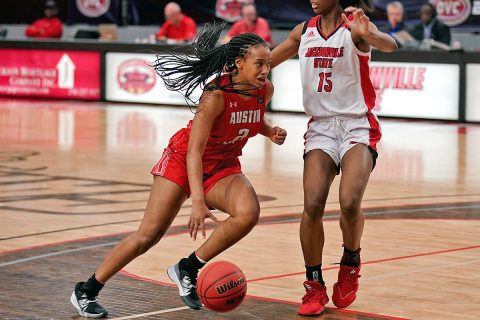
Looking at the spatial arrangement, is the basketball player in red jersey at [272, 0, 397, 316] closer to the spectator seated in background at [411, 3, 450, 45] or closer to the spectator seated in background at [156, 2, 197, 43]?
the spectator seated in background at [411, 3, 450, 45]

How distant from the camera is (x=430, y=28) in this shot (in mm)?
20391

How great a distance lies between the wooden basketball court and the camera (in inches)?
286

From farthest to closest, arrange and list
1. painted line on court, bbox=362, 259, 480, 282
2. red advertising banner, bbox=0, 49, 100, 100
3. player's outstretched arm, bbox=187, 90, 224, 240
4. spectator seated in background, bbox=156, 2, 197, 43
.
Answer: red advertising banner, bbox=0, 49, 100, 100, spectator seated in background, bbox=156, 2, 197, 43, painted line on court, bbox=362, 259, 480, 282, player's outstretched arm, bbox=187, 90, 224, 240

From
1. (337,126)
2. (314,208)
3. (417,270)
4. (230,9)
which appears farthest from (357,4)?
(230,9)

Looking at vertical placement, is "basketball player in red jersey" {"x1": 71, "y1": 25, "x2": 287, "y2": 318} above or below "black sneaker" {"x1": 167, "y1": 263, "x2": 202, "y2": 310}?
above

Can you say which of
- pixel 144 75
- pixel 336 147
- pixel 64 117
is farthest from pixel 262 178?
pixel 144 75

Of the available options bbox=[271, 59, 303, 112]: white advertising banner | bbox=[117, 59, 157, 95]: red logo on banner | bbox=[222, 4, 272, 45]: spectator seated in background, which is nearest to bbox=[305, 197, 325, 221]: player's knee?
bbox=[271, 59, 303, 112]: white advertising banner

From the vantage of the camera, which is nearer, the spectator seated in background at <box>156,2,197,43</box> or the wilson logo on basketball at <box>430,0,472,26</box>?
the wilson logo on basketball at <box>430,0,472,26</box>

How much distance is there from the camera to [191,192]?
6613 millimetres

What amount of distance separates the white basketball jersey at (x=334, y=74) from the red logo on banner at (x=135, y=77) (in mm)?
15282

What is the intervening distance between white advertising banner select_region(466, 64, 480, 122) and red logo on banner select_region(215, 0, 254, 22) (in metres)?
6.88

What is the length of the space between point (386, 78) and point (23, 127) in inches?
235

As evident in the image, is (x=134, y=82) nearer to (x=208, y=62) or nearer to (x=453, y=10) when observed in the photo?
(x=453, y=10)

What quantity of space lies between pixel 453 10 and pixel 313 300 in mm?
15881
